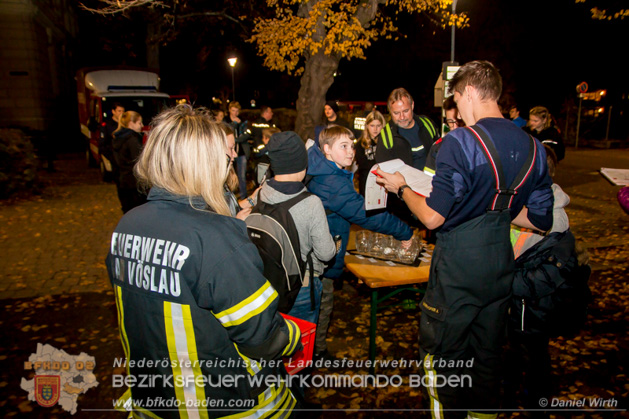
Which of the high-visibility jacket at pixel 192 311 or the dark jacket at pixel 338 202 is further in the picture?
the dark jacket at pixel 338 202

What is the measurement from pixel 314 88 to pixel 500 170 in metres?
11.3

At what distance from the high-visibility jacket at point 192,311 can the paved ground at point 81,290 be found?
2.02m

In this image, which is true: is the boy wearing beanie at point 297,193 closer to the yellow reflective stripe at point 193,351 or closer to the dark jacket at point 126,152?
the yellow reflective stripe at point 193,351

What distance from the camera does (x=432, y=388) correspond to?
255 cm

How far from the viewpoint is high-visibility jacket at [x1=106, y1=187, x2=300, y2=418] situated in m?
1.53

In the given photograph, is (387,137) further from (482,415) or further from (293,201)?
(482,415)

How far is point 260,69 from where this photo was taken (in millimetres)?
37062

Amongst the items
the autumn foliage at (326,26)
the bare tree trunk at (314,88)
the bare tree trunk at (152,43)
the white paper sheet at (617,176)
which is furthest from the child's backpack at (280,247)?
the bare tree trunk at (152,43)

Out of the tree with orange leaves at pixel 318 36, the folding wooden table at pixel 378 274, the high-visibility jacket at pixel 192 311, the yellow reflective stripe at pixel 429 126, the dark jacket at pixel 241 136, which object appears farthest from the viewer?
the tree with orange leaves at pixel 318 36

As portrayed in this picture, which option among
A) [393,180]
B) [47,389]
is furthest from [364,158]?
[47,389]

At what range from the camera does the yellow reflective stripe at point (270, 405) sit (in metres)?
1.67

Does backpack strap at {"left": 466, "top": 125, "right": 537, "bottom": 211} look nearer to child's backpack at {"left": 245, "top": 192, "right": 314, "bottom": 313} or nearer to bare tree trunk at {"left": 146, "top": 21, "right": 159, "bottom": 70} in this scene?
child's backpack at {"left": 245, "top": 192, "right": 314, "bottom": 313}

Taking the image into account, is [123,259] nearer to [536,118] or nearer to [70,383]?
[70,383]

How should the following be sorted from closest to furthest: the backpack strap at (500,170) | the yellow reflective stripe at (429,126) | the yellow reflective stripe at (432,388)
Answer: the backpack strap at (500,170)
the yellow reflective stripe at (432,388)
the yellow reflective stripe at (429,126)
